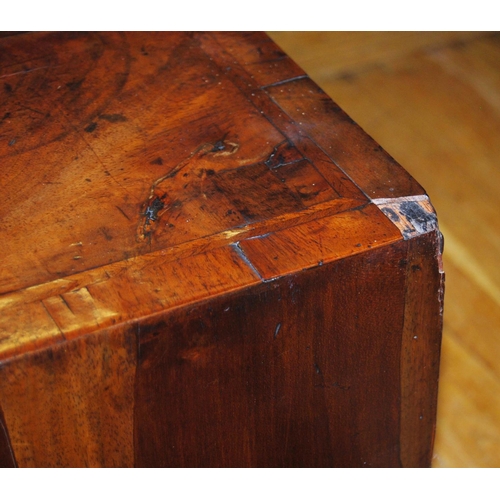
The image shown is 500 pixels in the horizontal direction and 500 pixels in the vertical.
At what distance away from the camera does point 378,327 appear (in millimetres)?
635

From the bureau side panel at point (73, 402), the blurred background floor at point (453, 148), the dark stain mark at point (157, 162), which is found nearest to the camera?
the bureau side panel at point (73, 402)

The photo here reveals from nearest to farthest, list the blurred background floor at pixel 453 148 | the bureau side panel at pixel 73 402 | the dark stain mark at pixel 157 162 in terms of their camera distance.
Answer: the bureau side panel at pixel 73 402
the dark stain mark at pixel 157 162
the blurred background floor at pixel 453 148

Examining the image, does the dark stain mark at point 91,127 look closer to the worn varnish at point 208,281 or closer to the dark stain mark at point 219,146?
the worn varnish at point 208,281

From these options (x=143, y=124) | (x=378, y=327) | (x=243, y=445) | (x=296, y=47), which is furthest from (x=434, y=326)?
(x=296, y=47)

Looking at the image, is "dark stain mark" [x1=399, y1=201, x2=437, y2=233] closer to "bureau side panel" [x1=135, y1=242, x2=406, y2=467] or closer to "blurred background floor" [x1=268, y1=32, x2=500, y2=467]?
"bureau side panel" [x1=135, y1=242, x2=406, y2=467]

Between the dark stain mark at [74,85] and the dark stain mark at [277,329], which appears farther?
the dark stain mark at [74,85]

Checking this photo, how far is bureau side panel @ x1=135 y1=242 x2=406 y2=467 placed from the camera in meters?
0.57

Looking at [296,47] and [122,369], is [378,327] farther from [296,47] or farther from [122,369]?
[296,47]

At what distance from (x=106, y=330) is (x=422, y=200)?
0.25 m

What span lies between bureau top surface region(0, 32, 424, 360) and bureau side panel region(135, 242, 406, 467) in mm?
33

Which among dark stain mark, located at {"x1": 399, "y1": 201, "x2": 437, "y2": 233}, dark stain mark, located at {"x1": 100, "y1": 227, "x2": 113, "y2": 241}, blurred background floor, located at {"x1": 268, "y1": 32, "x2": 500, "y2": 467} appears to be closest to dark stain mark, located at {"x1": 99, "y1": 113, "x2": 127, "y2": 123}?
dark stain mark, located at {"x1": 100, "y1": 227, "x2": 113, "y2": 241}

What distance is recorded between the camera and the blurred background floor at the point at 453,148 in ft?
2.83

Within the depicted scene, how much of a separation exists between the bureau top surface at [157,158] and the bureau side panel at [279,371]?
0.03 metres

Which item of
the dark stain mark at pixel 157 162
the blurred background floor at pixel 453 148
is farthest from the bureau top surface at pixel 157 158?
the blurred background floor at pixel 453 148
